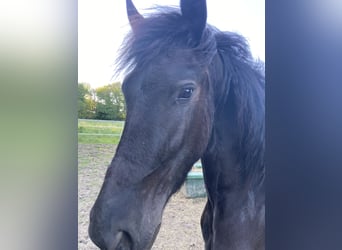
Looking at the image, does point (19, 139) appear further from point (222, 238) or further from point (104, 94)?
point (222, 238)

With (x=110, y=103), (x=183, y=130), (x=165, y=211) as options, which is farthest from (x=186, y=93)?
(x=165, y=211)

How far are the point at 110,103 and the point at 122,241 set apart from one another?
0.48 m

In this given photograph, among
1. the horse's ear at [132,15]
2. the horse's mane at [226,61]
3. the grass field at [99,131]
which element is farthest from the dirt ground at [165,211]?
the horse's ear at [132,15]

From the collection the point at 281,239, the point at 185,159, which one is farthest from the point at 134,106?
the point at 281,239

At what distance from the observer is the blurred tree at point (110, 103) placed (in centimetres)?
147

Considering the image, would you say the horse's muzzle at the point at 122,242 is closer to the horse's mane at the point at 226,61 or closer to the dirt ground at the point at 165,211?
the dirt ground at the point at 165,211

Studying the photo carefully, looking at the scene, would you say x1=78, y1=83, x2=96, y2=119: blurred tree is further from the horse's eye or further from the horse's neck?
the horse's neck

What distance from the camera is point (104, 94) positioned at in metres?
1.47

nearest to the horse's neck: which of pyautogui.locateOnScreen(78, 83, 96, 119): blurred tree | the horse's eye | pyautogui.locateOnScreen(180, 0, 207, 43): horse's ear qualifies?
the horse's eye

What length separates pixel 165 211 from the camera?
5.08 feet

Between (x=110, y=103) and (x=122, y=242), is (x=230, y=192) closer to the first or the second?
(x=122, y=242)

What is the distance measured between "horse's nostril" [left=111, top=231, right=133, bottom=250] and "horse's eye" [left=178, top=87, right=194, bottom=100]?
20.5 inches

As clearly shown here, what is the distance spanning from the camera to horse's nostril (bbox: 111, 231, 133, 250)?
1456mm

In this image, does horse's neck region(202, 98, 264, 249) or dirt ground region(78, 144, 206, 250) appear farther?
horse's neck region(202, 98, 264, 249)
